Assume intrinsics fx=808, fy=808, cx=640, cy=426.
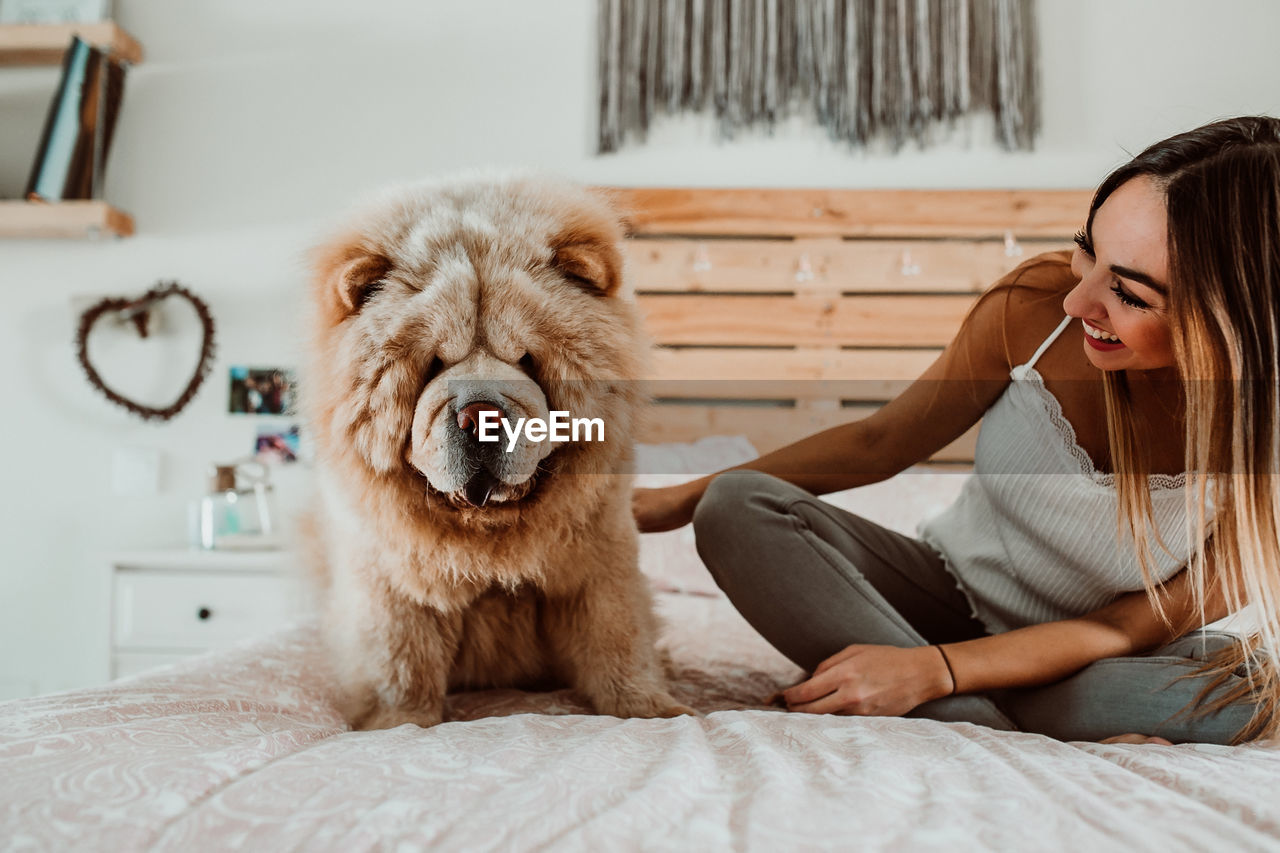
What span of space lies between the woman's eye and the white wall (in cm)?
196

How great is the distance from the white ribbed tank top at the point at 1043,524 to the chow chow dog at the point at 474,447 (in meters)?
0.51

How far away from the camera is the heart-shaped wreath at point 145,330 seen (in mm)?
2701

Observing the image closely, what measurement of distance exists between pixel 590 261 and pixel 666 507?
471 mm

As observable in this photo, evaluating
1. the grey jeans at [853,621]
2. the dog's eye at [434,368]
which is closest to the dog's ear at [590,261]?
the dog's eye at [434,368]

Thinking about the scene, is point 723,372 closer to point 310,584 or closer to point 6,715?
point 310,584

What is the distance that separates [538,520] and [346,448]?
24 cm

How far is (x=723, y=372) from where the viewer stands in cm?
263

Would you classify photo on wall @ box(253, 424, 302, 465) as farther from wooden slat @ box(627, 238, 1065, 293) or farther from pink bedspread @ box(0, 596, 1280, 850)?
pink bedspread @ box(0, 596, 1280, 850)

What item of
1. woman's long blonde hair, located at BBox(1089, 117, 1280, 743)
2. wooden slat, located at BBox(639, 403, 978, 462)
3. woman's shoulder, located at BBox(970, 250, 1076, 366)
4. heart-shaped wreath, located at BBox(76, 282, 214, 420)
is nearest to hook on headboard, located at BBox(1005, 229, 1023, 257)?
wooden slat, located at BBox(639, 403, 978, 462)

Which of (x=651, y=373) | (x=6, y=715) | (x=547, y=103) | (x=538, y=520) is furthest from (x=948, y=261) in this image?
(x=6, y=715)

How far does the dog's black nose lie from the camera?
0.83 m

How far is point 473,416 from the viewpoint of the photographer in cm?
83

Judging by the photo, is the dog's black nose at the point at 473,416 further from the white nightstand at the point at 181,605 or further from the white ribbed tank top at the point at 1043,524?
the white nightstand at the point at 181,605

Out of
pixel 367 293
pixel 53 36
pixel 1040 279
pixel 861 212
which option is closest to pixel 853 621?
pixel 1040 279
